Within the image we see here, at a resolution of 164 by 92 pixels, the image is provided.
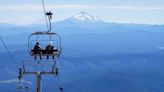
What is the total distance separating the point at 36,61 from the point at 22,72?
557 mm

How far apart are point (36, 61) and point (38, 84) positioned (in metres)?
0.78

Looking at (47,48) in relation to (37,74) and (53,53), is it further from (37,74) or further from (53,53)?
(37,74)

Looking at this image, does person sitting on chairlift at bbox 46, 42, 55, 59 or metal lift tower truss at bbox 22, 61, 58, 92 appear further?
person sitting on chairlift at bbox 46, 42, 55, 59

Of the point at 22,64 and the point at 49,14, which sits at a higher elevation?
the point at 49,14

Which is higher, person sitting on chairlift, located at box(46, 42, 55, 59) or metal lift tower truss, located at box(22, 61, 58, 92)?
person sitting on chairlift, located at box(46, 42, 55, 59)

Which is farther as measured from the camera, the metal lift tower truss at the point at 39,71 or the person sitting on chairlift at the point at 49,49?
the person sitting on chairlift at the point at 49,49

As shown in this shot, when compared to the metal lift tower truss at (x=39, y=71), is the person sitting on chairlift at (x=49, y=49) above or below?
above

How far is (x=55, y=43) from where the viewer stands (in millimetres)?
19250

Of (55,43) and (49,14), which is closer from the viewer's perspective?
(49,14)

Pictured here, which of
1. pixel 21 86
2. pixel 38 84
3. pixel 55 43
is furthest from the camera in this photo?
pixel 55 43

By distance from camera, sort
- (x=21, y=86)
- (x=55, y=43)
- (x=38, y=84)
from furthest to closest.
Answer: (x=55, y=43)
(x=21, y=86)
(x=38, y=84)

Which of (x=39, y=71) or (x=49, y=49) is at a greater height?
(x=49, y=49)

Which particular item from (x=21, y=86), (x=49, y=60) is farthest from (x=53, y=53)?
(x=21, y=86)

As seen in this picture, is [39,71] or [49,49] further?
[49,49]
